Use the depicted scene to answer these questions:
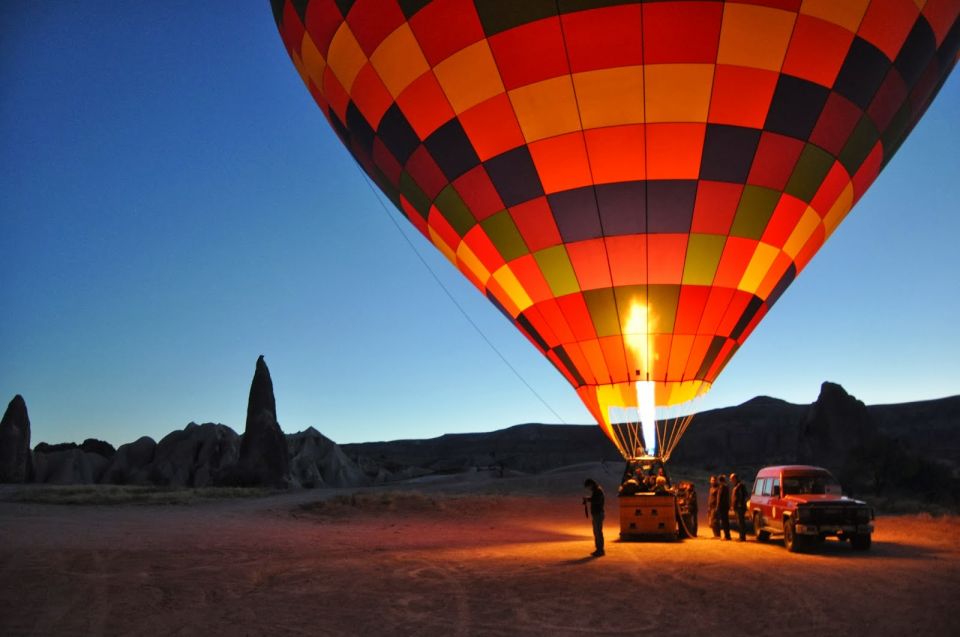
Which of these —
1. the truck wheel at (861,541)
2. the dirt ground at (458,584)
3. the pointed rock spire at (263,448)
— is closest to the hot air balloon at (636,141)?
the truck wheel at (861,541)

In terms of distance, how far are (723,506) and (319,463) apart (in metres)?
36.2

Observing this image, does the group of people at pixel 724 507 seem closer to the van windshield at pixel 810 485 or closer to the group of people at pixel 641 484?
the group of people at pixel 641 484

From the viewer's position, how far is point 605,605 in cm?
639

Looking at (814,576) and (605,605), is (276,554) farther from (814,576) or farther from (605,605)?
(814,576)

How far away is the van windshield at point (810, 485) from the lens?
11180 mm

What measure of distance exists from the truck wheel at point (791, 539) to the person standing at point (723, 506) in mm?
1455

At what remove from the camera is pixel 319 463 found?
45.2m

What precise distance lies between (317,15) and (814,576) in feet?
34.8

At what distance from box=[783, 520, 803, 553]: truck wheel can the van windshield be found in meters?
0.68

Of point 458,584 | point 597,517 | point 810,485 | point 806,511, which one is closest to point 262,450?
point 597,517

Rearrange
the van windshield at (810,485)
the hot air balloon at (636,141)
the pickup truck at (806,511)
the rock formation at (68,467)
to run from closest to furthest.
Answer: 1. the hot air balloon at (636,141)
2. the pickup truck at (806,511)
3. the van windshield at (810,485)
4. the rock formation at (68,467)

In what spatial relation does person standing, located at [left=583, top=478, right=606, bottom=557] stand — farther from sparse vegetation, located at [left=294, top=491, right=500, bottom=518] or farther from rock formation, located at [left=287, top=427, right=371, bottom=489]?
rock formation, located at [left=287, top=427, right=371, bottom=489]

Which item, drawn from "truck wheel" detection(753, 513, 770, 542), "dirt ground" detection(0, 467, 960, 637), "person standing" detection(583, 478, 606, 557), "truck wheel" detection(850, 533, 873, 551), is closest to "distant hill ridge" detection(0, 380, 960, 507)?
"truck wheel" detection(753, 513, 770, 542)

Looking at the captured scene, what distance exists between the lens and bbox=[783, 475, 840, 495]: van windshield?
11.2m
